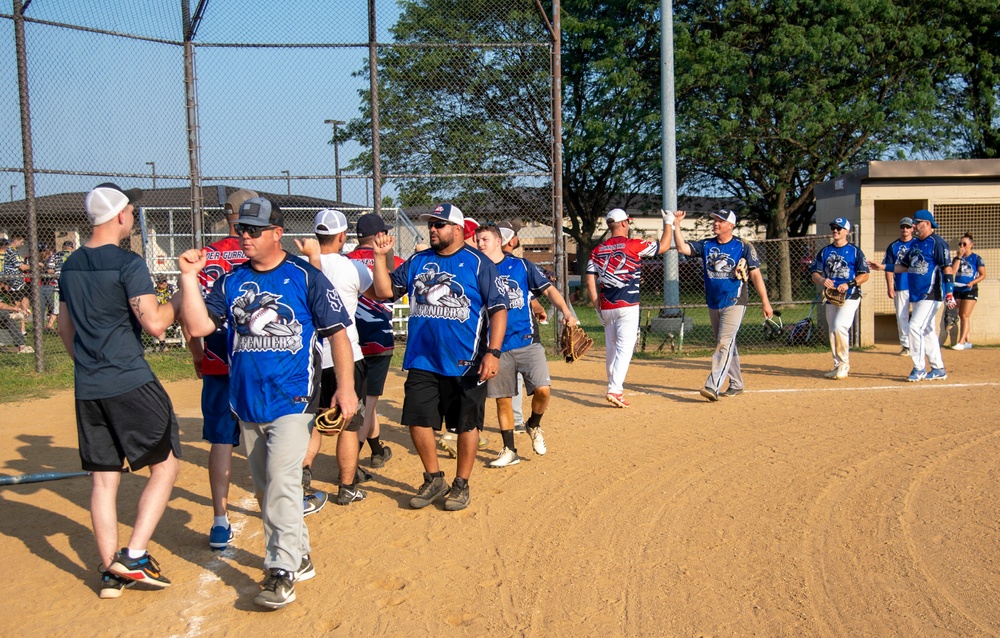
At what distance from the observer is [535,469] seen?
657 centimetres

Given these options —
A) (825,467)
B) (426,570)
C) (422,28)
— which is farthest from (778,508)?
(422,28)

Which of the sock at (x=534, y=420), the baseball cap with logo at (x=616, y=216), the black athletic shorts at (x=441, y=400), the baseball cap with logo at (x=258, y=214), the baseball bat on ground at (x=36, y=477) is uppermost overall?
the baseball cap with logo at (x=616, y=216)

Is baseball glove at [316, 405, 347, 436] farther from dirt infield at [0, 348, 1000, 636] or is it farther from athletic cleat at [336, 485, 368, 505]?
athletic cleat at [336, 485, 368, 505]

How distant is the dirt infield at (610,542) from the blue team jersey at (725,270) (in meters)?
1.56

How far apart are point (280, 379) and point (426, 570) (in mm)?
1316

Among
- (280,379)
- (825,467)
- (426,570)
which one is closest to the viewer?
(280,379)

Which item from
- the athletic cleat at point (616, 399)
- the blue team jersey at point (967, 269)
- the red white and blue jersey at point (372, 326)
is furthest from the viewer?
the blue team jersey at point (967, 269)

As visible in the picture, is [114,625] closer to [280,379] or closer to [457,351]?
[280,379]

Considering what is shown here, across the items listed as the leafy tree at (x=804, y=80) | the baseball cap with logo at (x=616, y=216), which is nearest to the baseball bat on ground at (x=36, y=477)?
the baseball cap with logo at (x=616, y=216)

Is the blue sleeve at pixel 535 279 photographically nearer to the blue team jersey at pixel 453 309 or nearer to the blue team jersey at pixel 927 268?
the blue team jersey at pixel 453 309

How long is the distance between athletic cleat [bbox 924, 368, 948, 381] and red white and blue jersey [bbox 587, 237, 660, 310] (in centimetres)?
425

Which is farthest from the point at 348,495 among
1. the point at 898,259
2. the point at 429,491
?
the point at 898,259

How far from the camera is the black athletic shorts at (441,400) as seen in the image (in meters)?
5.46

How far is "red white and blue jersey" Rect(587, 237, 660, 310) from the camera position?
8570mm
